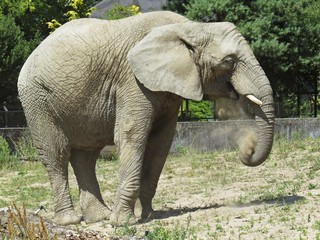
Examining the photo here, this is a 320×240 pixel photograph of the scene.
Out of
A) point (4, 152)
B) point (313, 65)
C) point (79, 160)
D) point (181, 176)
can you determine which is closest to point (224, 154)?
point (181, 176)

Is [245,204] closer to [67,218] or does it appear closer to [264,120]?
[264,120]

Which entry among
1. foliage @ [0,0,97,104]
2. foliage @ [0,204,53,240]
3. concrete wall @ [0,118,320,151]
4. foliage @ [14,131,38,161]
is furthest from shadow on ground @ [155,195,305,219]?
foliage @ [0,0,97,104]

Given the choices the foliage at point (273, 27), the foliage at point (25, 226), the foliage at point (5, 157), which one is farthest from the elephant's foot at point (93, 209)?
the foliage at point (273, 27)

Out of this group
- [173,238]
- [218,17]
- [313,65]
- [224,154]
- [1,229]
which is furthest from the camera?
[313,65]

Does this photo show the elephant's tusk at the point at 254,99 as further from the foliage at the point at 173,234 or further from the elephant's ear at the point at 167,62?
the foliage at the point at 173,234

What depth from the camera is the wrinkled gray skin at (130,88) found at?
9.02 meters

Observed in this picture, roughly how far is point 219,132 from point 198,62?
369 inches

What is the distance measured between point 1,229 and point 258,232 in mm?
2931

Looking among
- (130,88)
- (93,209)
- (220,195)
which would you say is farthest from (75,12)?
(130,88)

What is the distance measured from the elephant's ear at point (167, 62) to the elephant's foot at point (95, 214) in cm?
197

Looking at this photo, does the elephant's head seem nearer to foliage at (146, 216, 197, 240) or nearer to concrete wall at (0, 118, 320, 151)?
foliage at (146, 216, 197, 240)

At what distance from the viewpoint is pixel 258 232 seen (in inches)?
307

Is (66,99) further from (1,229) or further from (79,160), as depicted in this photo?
(1,229)

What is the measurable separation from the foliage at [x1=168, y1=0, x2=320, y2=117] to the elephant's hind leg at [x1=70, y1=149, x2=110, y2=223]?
12.6 m
